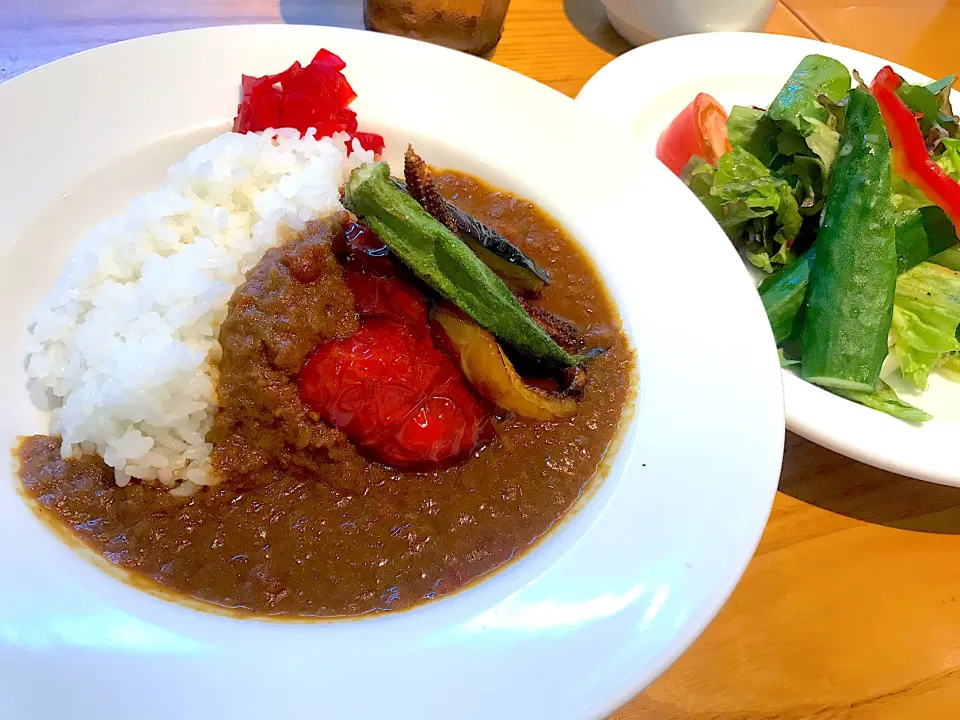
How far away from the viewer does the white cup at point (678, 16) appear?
3.20 meters

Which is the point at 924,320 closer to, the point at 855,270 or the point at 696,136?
the point at 855,270

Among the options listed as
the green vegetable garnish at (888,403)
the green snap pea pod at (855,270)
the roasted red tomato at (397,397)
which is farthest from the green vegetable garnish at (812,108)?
the roasted red tomato at (397,397)

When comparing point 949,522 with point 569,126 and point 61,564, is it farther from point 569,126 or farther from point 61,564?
point 61,564

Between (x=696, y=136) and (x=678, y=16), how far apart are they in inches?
36.1

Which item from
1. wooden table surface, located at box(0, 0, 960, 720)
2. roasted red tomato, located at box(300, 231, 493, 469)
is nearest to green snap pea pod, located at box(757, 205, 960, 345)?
wooden table surface, located at box(0, 0, 960, 720)

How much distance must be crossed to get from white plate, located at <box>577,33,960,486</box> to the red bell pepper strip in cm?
65

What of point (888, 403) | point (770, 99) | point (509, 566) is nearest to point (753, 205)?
point (888, 403)

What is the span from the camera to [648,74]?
2.89 meters

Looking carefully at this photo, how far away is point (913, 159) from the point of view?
2422 mm

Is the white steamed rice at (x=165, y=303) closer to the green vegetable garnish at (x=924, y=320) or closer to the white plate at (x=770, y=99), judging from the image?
the white plate at (x=770, y=99)

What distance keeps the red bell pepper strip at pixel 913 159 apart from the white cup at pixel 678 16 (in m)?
1.06

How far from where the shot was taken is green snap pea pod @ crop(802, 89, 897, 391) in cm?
209

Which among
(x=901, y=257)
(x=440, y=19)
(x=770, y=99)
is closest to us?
(x=901, y=257)

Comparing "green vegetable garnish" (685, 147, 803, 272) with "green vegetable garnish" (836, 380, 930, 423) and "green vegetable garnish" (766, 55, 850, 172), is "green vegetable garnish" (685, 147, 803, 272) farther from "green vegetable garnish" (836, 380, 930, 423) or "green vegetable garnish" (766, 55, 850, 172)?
"green vegetable garnish" (836, 380, 930, 423)
